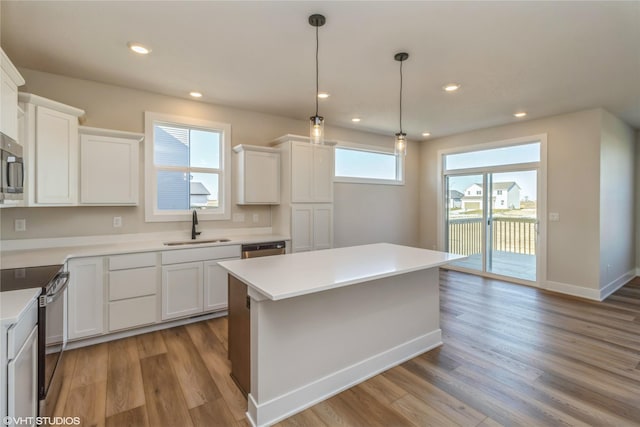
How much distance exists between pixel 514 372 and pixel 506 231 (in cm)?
335

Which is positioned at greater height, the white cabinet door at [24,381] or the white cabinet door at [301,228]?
the white cabinet door at [301,228]

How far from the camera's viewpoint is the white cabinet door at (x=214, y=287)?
11.2 feet

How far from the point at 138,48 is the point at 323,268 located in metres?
2.46

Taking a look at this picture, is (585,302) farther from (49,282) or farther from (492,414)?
Result: (49,282)

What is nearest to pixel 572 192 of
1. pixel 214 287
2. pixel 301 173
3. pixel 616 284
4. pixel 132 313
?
pixel 616 284

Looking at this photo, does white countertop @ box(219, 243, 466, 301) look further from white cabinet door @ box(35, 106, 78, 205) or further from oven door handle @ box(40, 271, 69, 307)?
white cabinet door @ box(35, 106, 78, 205)

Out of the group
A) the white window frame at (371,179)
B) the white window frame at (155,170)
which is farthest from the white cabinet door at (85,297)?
the white window frame at (371,179)

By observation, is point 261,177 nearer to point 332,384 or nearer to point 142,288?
point 142,288

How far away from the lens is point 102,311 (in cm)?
286

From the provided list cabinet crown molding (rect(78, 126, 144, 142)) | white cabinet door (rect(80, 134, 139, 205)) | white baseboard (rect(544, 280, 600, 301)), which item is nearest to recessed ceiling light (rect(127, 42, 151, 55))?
cabinet crown molding (rect(78, 126, 144, 142))

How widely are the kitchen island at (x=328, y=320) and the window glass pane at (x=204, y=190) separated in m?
1.93

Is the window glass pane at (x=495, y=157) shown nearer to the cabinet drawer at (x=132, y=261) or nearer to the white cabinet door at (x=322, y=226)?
the white cabinet door at (x=322, y=226)

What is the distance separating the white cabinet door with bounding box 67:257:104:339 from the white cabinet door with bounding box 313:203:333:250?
251cm

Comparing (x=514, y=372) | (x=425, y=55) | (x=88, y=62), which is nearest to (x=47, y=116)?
(x=88, y=62)
